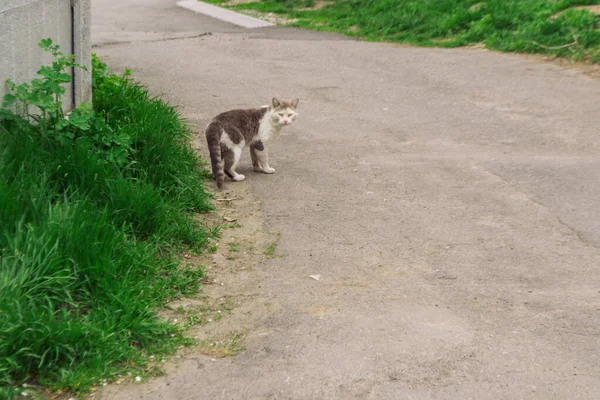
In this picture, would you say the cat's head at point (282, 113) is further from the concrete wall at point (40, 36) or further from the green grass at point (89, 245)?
the concrete wall at point (40, 36)

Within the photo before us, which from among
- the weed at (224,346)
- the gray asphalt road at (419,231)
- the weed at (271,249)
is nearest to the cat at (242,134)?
the gray asphalt road at (419,231)

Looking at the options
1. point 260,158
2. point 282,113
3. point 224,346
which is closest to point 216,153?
point 260,158

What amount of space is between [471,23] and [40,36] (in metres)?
9.80

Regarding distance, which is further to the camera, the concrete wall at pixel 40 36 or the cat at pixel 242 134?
the cat at pixel 242 134

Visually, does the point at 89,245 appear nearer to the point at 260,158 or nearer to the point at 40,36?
the point at 40,36

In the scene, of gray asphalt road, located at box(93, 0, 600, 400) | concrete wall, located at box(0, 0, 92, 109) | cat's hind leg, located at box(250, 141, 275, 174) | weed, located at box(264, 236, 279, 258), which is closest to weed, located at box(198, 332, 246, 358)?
gray asphalt road, located at box(93, 0, 600, 400)

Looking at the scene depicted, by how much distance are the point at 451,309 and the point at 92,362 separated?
2.24m

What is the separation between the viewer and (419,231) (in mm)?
6551

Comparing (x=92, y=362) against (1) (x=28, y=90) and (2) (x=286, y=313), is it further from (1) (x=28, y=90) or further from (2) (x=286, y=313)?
(1) (x=28, y=90)

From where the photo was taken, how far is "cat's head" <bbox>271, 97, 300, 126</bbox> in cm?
802

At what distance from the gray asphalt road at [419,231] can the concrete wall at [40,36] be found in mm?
1787

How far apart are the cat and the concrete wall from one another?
134cm

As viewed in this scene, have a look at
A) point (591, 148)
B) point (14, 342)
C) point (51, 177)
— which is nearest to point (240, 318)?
point (14, 342)

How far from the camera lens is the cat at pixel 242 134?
752 cm
